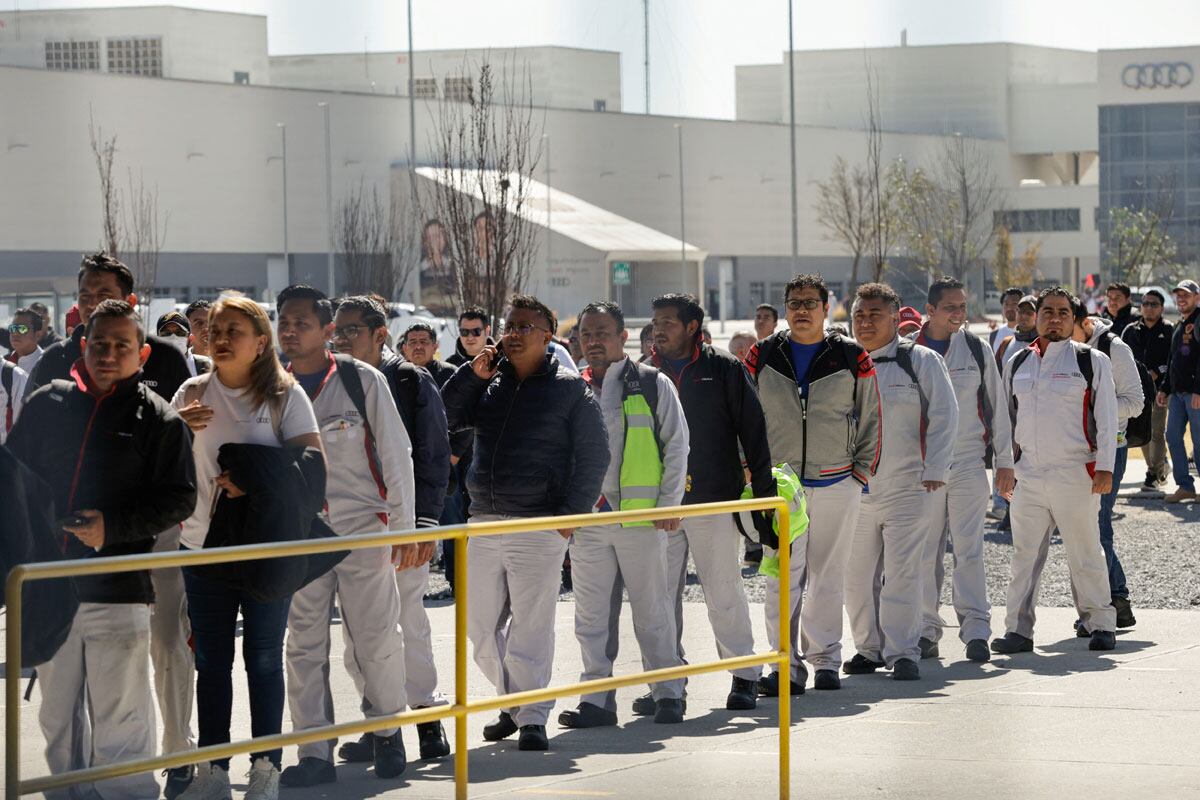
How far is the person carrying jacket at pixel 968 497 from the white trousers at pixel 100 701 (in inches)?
210

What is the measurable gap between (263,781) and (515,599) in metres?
2.27

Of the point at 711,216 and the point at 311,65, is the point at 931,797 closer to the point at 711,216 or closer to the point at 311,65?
the point at 711,216

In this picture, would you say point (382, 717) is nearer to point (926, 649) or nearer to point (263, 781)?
point (263, 781)

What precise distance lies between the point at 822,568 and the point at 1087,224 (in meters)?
94.2

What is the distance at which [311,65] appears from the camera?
9438 centimetres

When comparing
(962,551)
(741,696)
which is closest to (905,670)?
(962,551)

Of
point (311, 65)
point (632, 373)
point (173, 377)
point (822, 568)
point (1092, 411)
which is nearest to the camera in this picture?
point (173, 377)

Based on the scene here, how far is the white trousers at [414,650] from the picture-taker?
6699 millimetres

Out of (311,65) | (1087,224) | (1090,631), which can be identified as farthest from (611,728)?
(1087,224)

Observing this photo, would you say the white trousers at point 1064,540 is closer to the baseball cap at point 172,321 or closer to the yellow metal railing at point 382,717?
the yellow metal railing at point 382,717

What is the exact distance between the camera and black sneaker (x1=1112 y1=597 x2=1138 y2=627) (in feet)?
37.3

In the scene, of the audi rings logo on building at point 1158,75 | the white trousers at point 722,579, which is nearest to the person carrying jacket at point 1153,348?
the white trousers at point 722,579

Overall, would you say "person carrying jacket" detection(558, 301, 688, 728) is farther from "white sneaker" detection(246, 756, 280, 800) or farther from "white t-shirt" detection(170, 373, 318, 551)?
"white sneaker" detection(246, 756, 280, 800)

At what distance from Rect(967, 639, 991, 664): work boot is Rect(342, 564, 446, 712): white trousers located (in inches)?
144
